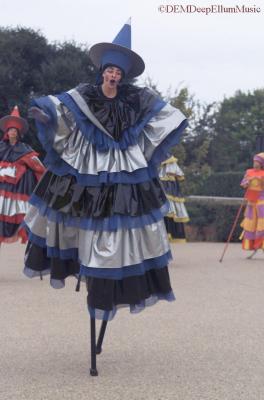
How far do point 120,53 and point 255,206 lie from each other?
8907 mm

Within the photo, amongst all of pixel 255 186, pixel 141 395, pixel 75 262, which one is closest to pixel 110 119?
pixel 75 262

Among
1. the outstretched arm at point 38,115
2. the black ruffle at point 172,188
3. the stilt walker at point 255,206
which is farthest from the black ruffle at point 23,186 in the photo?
the outstretched arm at point 38,115

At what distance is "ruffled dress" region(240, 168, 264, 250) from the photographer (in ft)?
43.8

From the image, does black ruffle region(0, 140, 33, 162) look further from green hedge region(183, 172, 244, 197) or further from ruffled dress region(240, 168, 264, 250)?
green hedge region(183, 172, 244, 197)

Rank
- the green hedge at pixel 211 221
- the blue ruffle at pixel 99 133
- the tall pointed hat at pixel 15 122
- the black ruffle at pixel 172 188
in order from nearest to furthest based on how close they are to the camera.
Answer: the blue ruffle at pixel 99 133, the tall pointed hat at pixel 15 122, the black ruffle at pixel 172 188, the green hedge at pixel 211 221

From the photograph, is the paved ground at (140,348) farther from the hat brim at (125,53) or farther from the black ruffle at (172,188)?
the black ruffle at (172,188)

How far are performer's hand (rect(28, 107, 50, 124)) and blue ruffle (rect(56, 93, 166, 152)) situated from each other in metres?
0.18

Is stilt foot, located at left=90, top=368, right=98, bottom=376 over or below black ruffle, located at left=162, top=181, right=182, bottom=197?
below

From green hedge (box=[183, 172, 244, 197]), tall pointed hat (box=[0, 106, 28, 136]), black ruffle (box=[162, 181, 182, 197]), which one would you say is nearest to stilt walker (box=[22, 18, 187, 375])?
tall pointed hat (box=[0, 106, 28, 136])

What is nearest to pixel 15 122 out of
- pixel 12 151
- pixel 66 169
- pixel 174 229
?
pixel 12 151

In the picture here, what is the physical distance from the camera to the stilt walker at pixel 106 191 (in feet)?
15.7

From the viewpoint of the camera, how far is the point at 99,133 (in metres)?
4.96

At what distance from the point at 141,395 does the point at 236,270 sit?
23.8 feet

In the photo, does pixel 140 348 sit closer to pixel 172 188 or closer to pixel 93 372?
pixel 93 372
